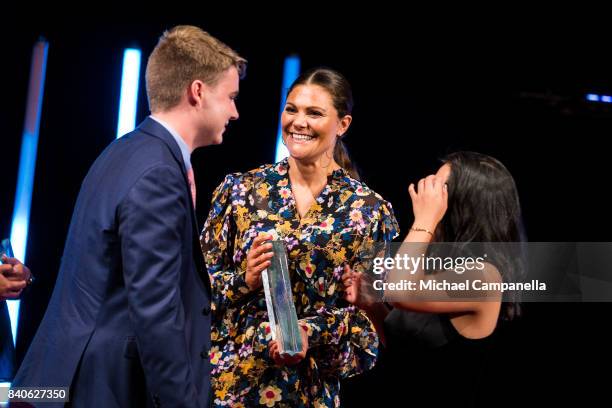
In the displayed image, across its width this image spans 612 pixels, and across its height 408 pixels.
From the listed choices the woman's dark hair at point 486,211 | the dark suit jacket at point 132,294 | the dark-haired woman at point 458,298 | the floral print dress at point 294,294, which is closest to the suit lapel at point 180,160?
the dark suit jacket at point 132,294

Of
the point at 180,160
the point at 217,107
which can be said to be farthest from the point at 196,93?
the point at 180,160

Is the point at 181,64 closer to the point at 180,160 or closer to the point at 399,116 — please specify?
the point at 180,160

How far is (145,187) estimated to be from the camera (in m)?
1.38

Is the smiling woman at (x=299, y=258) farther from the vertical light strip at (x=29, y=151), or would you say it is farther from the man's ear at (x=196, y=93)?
the vertical light strip at (x=29, y=151)

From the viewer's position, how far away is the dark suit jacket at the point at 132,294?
53.2 inches

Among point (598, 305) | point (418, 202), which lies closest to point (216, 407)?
point (418, 202)

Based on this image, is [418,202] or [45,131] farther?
[45,131]

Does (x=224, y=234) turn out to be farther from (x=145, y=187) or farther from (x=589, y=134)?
(x=589, y=134)

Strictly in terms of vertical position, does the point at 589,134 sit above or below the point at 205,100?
above

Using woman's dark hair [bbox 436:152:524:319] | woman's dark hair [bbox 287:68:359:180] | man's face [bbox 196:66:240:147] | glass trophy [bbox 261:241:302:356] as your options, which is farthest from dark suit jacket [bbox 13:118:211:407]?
woman's dark hair [bbox 287:68:359:180]

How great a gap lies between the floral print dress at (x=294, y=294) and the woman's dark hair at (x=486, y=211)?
35cm

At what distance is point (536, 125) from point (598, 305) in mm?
842

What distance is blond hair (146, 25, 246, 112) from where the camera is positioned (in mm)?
1571

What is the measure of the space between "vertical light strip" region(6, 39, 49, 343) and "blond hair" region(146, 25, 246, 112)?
4.73ft
